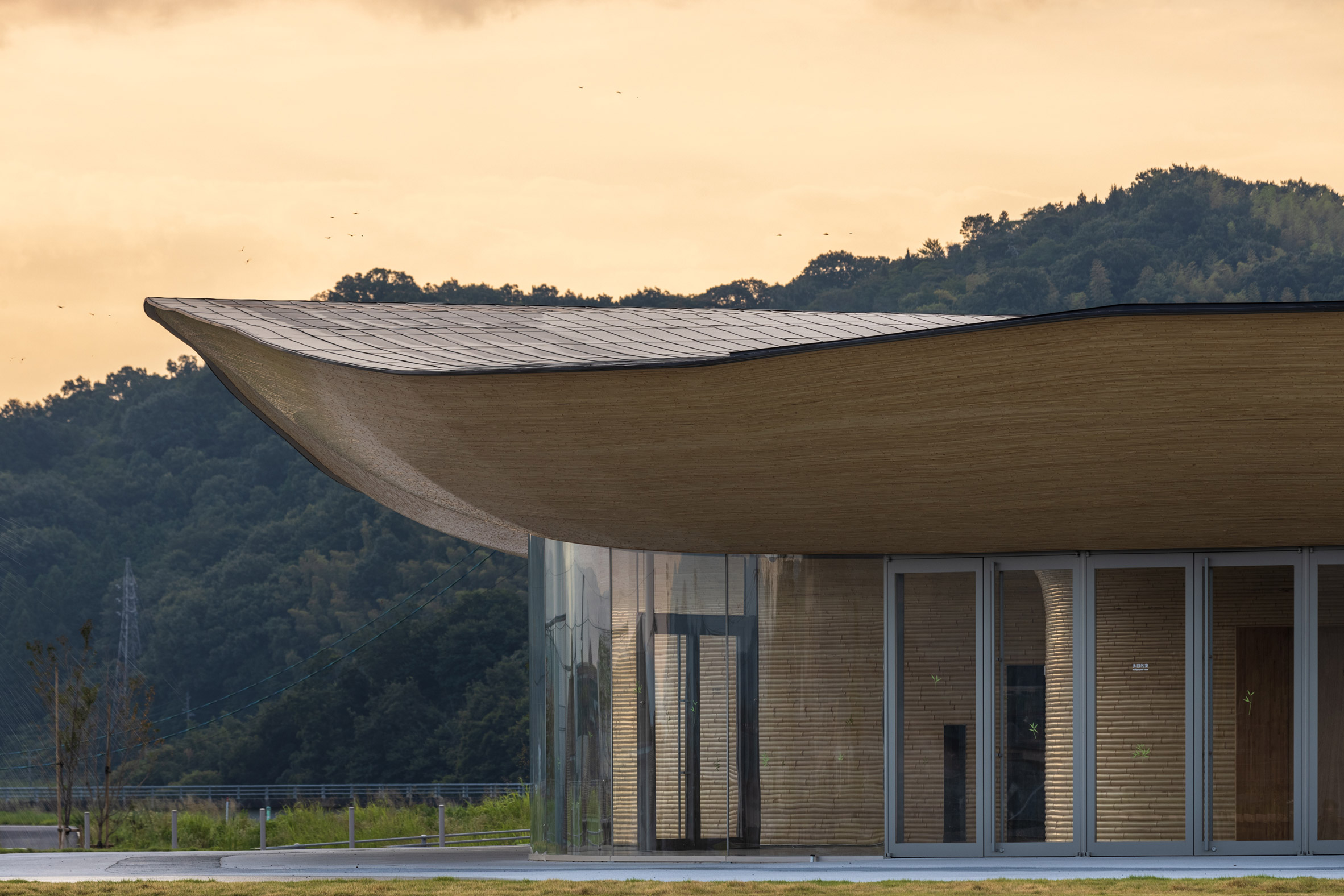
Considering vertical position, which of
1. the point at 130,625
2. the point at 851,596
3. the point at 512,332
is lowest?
the point at 130,625

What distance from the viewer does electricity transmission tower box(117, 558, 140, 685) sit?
65.2m

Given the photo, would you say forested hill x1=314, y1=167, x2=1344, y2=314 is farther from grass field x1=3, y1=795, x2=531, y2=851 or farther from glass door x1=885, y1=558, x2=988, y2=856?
glass door x1=885, y1=558, x2=988, y2=856

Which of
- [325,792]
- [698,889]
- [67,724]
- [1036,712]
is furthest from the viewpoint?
[325,792]

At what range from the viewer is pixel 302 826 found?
26500 millimetres

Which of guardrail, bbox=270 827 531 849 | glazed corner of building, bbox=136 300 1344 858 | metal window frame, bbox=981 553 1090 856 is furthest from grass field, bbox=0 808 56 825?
metal window frame, bbox=981 553 1090 856

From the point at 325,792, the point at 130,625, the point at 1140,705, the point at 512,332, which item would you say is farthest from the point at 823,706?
the point at 130,625

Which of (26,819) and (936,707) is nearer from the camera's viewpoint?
(936,707)

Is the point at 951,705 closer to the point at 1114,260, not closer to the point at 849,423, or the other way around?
the point at 849,423

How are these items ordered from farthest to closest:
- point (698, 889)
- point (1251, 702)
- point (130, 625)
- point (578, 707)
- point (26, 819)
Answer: point (130, 625)
point (26, 819)
point (578, 707)
point (1251, 702)
point (698, 889)

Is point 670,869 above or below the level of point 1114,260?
below

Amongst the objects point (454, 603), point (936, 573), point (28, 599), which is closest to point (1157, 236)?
point (454, 603)

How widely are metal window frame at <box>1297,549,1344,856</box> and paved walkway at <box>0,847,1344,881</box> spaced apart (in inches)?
8.3

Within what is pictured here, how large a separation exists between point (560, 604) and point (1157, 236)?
2138 inches

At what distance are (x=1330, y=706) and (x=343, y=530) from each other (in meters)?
55.6
